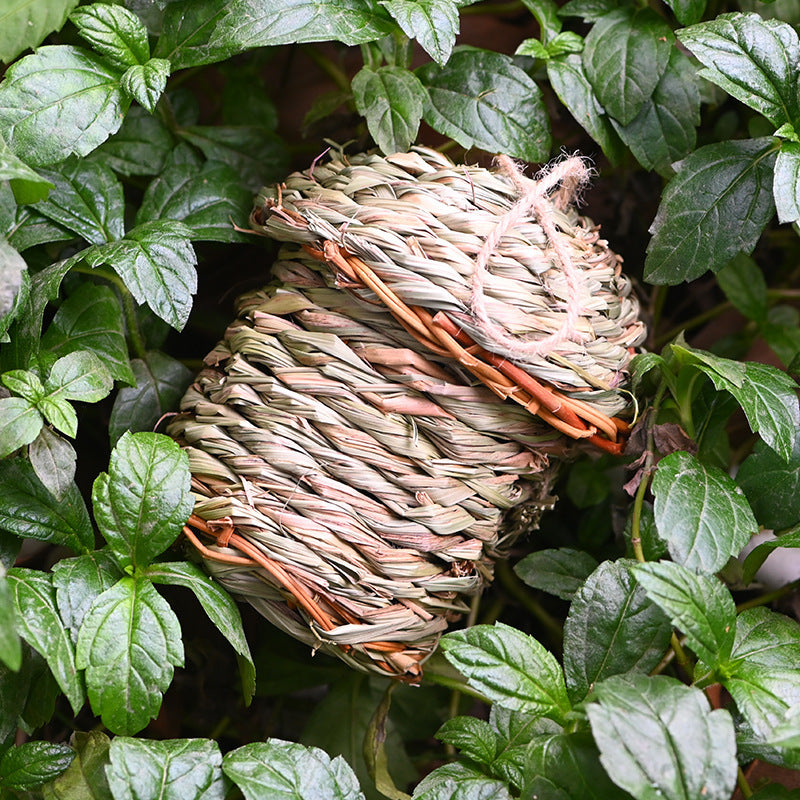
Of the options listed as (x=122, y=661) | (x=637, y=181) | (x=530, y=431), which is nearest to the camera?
(x=122, y=661)

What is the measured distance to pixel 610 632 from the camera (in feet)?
2.61

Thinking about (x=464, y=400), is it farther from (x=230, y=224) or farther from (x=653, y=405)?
(x=230, y=224)

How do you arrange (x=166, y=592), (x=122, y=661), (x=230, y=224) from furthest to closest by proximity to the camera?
1. (x=166, y=592)
2. (x=230, y=224)
3. (x=122, y=661)

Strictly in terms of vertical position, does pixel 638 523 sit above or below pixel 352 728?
above

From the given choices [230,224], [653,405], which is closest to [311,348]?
[230,224]

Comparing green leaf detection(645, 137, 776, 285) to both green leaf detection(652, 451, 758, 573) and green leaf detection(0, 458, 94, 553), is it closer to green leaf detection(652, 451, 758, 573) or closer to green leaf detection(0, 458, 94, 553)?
green leaf detection(652, 451, 758, 573)

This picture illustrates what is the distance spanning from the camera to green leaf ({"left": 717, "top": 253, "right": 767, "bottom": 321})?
46.7 inches

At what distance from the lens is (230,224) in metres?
0.96

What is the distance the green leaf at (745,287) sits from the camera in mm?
1187

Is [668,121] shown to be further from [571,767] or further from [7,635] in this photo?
[7,635]

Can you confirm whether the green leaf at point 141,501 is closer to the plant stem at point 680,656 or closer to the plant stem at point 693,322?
the plant stem at point 680,656

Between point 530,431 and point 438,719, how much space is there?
0.54 meters

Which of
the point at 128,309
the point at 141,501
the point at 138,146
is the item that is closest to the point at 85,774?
the point at 141,501

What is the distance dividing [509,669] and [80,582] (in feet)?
1.30
